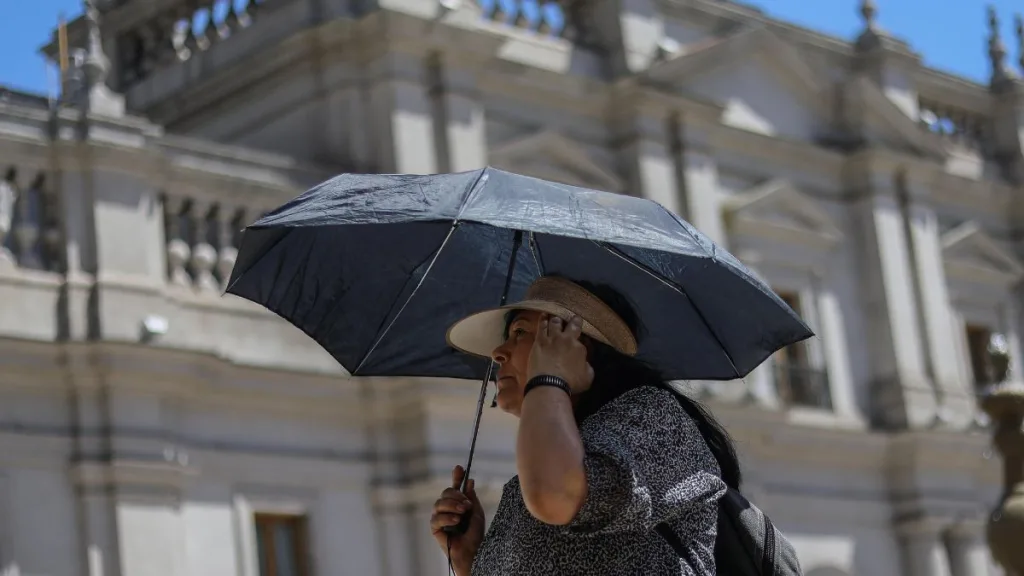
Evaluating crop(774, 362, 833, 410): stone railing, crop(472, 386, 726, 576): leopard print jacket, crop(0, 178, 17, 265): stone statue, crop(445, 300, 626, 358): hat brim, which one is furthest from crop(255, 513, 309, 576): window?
crop(472, 386, 726, 576): leopard print jacket

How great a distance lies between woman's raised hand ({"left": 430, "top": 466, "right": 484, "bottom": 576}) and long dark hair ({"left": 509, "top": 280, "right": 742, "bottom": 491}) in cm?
55

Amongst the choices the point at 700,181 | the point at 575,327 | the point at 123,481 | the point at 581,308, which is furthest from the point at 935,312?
the point at 575,327

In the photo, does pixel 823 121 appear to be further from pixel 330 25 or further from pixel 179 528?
pixel 179 528

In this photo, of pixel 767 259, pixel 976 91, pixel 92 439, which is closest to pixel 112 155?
pixel 92 439

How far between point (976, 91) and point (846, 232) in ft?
11.7

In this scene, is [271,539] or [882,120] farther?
[882,120]

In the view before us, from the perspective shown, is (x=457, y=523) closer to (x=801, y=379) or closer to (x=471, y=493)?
(x=471, y=493)

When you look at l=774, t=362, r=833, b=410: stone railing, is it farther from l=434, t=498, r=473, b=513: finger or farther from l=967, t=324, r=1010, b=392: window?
l=434, t=498, r=473, b=513: finger

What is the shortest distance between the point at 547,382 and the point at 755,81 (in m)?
15.3

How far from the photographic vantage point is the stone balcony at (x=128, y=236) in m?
11.9

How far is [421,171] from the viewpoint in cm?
1368

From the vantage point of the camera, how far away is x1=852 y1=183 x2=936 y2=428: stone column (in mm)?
18203

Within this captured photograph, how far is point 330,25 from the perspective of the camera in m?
14.1

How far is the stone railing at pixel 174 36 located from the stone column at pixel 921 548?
327 inches
